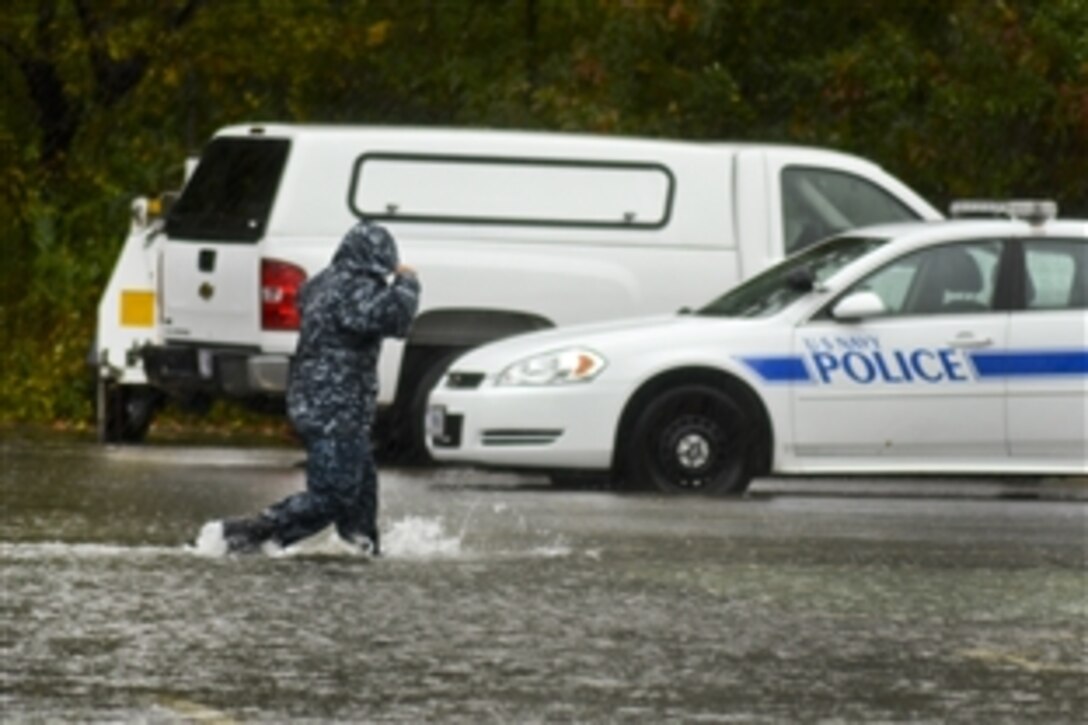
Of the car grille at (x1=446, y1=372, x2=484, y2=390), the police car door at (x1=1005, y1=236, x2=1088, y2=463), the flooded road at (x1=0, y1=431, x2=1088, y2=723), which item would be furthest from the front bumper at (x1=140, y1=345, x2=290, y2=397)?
the police car door at (x1=1005, y1=236, x2=1088, y2=463)

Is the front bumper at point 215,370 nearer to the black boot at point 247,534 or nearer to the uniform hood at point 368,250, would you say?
the uniform hood at point 368,250

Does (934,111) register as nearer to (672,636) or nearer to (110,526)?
(110,526)

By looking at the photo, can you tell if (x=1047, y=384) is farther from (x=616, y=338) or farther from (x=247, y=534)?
(x=247, y=534)

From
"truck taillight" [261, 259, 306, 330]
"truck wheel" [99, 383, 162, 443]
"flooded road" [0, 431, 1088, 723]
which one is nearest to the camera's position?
"flooded road" [0, 431, 1088, 723]

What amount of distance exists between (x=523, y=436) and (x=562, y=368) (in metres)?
0.41

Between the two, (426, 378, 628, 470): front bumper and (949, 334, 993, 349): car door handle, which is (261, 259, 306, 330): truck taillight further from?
(949, 334, 993, 349): car door handle

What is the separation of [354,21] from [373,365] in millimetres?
17510

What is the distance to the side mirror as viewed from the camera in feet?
62.0

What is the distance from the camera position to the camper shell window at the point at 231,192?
21.1 m

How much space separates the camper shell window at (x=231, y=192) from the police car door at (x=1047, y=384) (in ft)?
14.8

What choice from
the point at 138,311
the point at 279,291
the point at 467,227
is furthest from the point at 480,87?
the point at 279,291

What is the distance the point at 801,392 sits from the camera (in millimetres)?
18891

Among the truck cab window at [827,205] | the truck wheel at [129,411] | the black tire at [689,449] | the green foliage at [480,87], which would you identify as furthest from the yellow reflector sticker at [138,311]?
the black tire at [689,449]

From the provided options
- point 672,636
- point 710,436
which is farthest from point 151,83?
point 672,636
